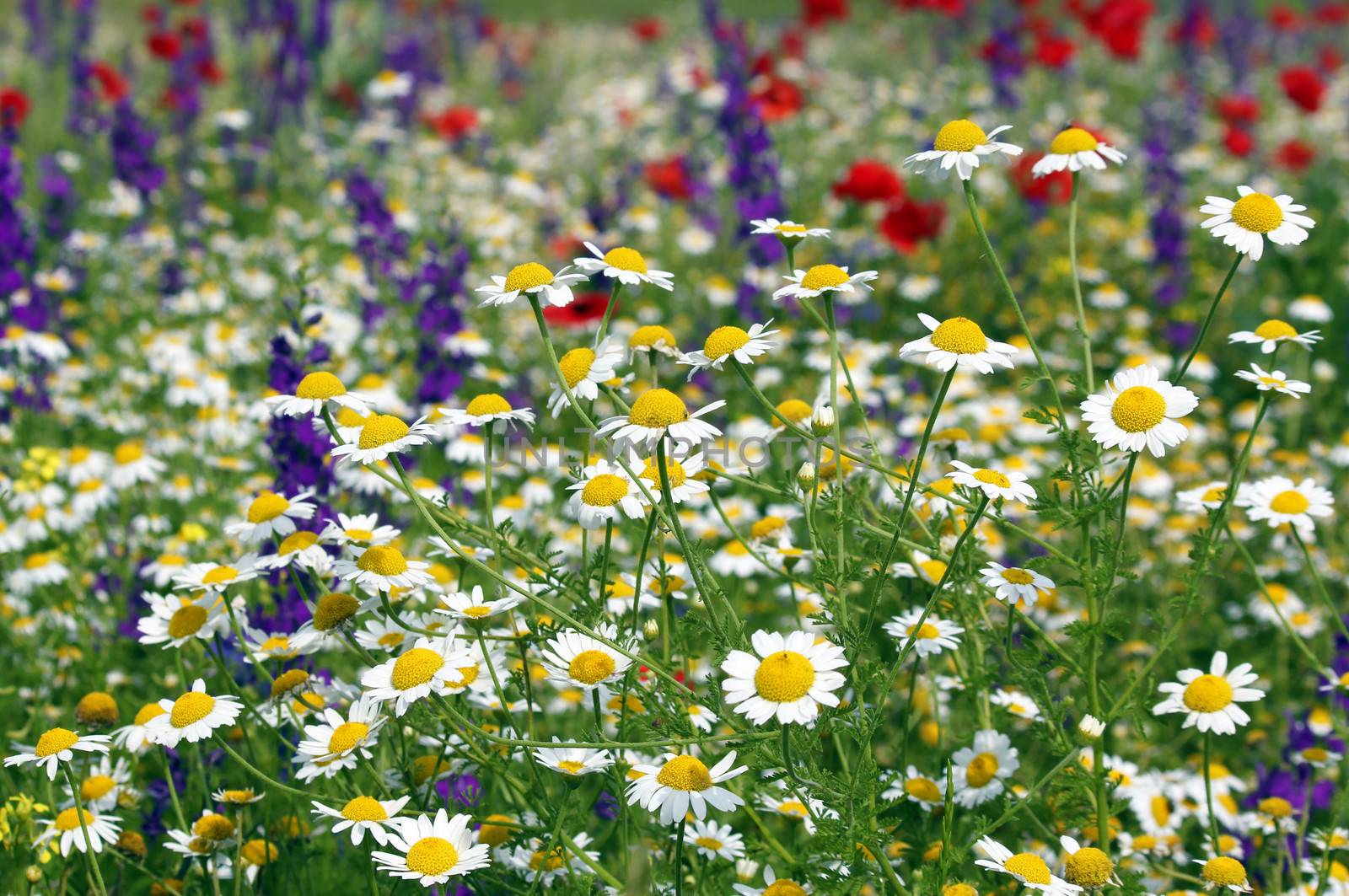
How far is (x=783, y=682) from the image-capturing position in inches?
64.4

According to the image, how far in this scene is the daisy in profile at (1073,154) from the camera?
212 centimetres

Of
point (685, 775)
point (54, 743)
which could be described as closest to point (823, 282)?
point (685, 775)

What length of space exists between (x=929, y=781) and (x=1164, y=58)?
1199 cm

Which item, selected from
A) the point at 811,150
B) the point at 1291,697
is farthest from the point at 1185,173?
the point at 1291,697

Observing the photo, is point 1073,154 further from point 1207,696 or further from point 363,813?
point 363,813

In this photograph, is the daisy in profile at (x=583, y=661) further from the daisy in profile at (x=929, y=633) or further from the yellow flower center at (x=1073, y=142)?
the yellow flower center at (x=1073, y=142)

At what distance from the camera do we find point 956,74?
25.8ft

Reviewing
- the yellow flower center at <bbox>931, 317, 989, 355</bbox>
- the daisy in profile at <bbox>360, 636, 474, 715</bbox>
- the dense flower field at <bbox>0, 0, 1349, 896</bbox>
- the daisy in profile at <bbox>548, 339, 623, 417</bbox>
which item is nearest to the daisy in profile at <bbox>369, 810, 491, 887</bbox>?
the dense flower field at <bbox>0, 0, 1349, 896</bbox>

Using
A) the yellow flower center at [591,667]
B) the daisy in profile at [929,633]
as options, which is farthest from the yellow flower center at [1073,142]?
the yellow flower center at [591,667]

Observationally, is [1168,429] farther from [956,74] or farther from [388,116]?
[388,116]

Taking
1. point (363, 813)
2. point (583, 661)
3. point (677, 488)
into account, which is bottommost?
point (363, 813)

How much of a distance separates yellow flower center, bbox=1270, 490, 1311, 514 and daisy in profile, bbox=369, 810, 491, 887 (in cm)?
171

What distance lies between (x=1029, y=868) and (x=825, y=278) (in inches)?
39.2

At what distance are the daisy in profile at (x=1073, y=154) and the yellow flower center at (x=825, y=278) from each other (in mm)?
418
